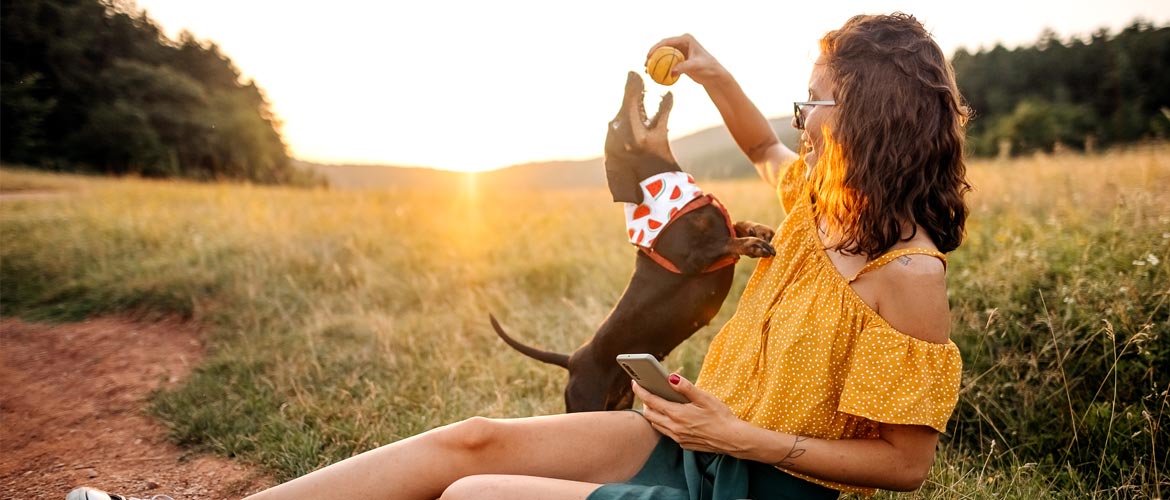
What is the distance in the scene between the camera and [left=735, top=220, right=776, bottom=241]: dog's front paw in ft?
9.55

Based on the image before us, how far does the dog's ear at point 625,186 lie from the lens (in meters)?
2.92

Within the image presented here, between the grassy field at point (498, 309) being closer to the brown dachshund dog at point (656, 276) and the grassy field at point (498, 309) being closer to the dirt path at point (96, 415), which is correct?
the dirt path at point (96, 415)

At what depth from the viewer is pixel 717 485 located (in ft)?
5.83

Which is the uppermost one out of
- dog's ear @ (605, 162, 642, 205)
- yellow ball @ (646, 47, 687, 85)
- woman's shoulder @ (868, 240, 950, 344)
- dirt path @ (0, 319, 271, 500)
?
yellow ball @ (646, 47, 687, 85)

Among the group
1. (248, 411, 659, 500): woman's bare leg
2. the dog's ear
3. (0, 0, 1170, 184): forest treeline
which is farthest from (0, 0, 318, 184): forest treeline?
(248, 411, 659, 500): woman's bare leg

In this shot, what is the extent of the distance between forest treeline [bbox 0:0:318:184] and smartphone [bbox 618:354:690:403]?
19336mm

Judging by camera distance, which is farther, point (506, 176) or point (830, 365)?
point (506, 176)

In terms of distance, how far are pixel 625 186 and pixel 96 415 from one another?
301cm

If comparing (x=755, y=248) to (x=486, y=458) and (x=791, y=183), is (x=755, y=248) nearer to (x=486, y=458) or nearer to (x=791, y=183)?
(x=791, y=183)

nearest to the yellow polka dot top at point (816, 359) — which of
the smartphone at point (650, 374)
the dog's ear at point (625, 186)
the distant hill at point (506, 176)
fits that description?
the smartphone at point (650, 374)

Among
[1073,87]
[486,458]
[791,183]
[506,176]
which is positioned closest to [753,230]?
[791,183]

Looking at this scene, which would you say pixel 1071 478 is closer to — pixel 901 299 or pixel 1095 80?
pixel 901 299

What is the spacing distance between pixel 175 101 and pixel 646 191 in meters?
27.1

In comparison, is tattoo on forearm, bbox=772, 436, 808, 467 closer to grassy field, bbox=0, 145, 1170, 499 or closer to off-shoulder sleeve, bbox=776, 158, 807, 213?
off-shoulder sleeve, bbox=776, 158, 807, 213
